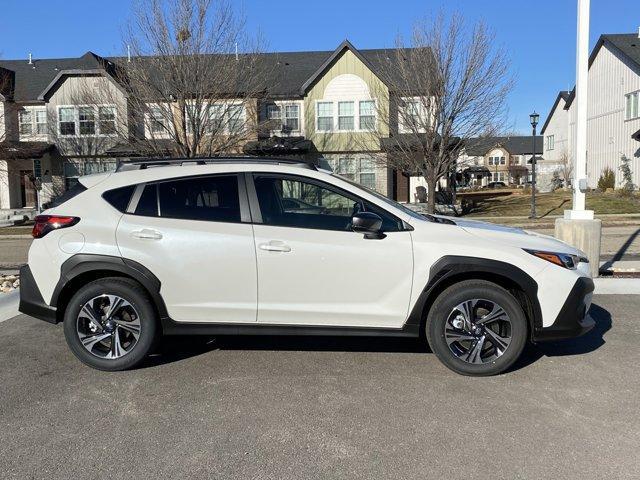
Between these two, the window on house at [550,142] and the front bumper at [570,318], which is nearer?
the front bumper at [570,318]

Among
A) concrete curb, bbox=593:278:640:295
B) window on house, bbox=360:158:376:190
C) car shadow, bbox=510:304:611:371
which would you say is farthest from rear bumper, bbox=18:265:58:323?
window on house, bbox=360:158:376:190

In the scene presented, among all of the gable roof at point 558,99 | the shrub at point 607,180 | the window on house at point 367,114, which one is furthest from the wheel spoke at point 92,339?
the gable roof at point 558,99

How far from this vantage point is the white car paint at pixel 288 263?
426cm

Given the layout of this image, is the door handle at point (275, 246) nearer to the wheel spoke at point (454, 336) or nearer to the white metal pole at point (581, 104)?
the wheel spoke at point (454, 336)

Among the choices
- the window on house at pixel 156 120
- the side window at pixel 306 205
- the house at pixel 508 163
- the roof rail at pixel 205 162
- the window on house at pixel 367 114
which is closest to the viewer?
the side window at pixel 306 205

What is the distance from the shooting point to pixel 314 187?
458 cm

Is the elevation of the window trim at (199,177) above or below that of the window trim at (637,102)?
below

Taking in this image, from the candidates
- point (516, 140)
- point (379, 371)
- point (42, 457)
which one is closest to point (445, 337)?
point (379, 371)

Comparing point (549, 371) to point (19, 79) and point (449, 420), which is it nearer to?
point (449, 420)

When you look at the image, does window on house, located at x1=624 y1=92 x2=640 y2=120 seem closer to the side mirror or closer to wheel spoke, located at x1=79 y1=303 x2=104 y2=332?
the side mirror

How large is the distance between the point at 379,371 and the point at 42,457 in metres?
2.58

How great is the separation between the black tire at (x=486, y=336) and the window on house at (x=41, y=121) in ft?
92.5

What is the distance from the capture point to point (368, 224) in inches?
164


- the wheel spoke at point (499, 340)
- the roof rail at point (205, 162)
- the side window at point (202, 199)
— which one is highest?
the roof rail at point (205, 162)
